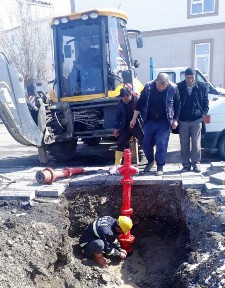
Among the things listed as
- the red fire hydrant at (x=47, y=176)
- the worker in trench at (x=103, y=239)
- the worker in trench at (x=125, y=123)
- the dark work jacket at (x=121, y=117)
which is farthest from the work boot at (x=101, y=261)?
the dark work jacket at (x=121, y=117)

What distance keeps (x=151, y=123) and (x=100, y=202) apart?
5.11 ft

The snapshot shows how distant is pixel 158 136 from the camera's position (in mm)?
5719

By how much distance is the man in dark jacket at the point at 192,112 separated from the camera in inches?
224

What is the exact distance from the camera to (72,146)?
8070mm

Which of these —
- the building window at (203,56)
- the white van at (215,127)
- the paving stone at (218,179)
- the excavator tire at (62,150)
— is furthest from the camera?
the building window at (203,56)

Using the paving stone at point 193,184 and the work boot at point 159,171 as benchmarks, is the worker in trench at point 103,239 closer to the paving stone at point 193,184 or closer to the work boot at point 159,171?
the paving stone at point 193,184

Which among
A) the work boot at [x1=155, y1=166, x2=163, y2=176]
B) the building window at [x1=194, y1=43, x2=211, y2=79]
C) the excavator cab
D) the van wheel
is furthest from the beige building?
the work boot at [x1=155, y1=166, x2=163, y2=176]

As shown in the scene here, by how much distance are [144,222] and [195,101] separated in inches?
82.3

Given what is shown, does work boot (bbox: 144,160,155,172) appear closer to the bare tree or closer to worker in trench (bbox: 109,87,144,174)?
worker in trench (bbox: 109,87,144,174)

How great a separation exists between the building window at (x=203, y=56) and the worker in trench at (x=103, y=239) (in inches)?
611

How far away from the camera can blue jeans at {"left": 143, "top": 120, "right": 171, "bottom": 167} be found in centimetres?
569

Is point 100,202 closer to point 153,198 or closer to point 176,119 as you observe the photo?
point 153,198

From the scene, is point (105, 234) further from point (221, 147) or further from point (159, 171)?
point (221, 147)

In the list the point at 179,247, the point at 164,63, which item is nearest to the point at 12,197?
the point at 179,247
